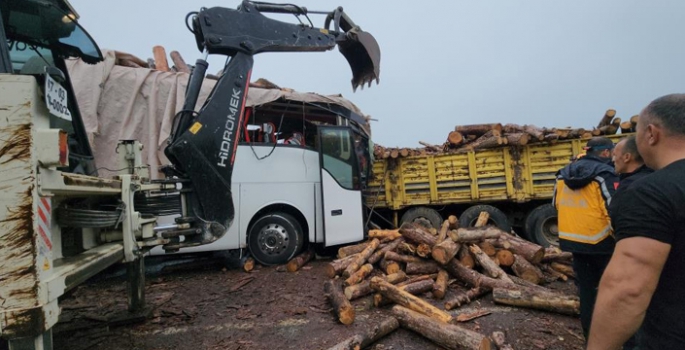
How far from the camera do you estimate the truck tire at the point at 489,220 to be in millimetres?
7215

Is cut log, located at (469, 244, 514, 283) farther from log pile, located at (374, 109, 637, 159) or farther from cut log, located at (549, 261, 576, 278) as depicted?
log pile, located at (374, 109, 637, 159)

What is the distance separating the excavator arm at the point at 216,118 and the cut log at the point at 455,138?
4.73 metres

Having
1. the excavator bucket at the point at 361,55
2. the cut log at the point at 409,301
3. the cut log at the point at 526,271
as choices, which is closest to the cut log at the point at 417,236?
the cut log at the point at 526,271

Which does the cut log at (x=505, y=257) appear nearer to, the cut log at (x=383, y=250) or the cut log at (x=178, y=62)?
the cut log at (x=383, y=250)

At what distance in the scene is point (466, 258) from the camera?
4.95 metres

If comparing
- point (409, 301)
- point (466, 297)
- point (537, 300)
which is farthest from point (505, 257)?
point (409, 301)

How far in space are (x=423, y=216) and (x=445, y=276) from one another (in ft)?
10.8

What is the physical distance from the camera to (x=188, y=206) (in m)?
4.14

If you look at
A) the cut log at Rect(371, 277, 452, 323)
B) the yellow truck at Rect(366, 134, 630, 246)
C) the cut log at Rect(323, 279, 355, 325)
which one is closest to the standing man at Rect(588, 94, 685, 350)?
the cut log at Rect(371, 277, 452, 323)

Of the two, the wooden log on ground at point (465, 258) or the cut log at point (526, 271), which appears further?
the wooden log on ground at point (465, 258)

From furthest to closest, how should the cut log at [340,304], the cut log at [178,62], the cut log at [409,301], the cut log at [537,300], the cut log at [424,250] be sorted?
the cut log at [178,62]
the cut log at [424,250]
the cut log at [537,300]
the cut log at [340,304]
the cut log at [409,301]

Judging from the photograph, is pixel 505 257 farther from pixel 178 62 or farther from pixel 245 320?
pixel 178 62

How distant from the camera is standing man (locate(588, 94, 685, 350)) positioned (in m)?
1.18

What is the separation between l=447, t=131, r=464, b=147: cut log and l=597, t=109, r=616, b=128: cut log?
2987mm
